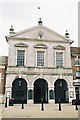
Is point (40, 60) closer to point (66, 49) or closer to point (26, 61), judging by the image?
point (26, 61)

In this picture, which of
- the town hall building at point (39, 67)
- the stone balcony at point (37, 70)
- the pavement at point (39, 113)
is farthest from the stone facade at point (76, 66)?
the pavement at point (39, 113)

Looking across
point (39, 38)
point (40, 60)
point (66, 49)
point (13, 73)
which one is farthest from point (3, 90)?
point (66, 49)

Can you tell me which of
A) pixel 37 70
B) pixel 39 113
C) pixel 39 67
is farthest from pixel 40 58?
pixel 39 113

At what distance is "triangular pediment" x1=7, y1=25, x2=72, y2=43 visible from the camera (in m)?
29.9

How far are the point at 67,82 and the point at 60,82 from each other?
3.57 ft

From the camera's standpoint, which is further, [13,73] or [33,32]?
[33,32]

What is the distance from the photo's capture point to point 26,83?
92.7ft

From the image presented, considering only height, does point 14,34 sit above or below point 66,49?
above

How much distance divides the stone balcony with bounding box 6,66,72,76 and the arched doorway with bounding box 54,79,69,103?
1452 millimetres

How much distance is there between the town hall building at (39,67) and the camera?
28031 millimetres

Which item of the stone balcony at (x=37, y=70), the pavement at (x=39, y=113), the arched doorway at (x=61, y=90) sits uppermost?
the stone balcony at (x=37, y=70)

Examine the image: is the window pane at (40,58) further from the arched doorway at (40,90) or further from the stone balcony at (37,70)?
the arched doorway at (40,90)

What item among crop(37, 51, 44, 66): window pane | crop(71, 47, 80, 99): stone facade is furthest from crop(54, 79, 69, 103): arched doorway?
crop(37, 51, 44, 66): window pane

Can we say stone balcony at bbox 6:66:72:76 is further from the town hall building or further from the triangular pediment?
the triangular pediment
